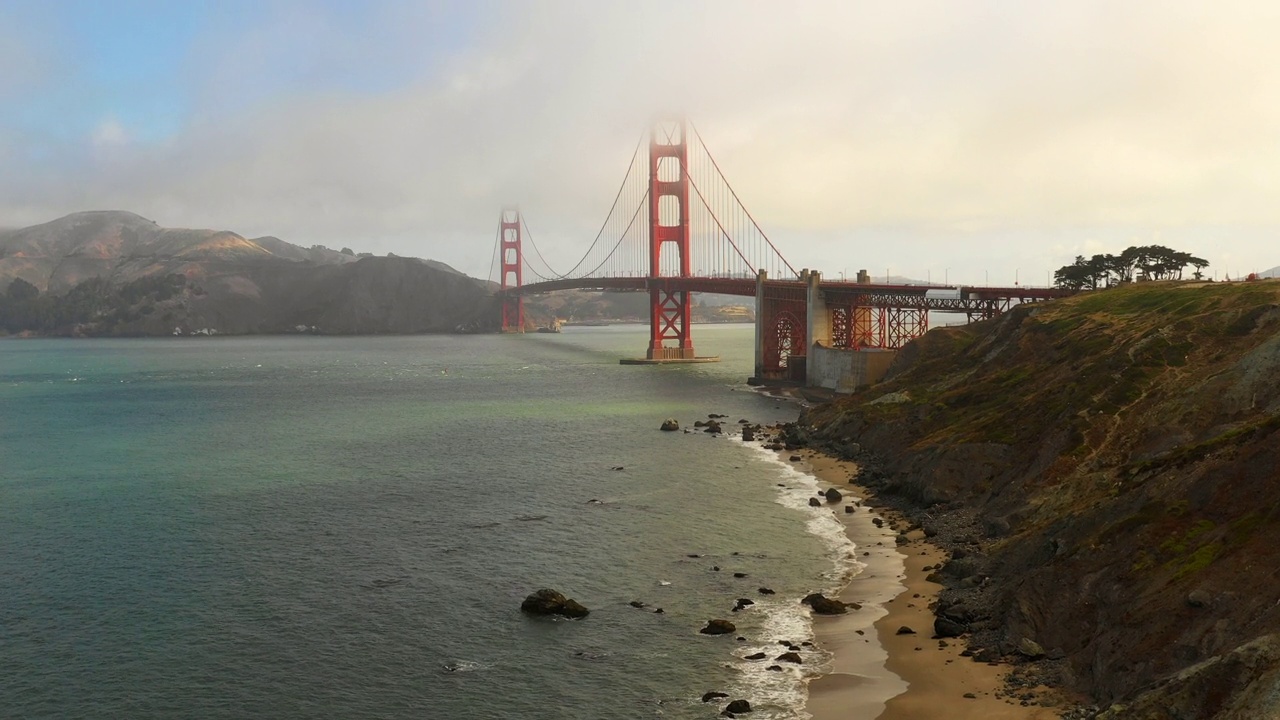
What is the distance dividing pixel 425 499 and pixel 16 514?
19.6 m

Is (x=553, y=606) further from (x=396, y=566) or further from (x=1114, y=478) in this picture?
(x=1114, y=478)

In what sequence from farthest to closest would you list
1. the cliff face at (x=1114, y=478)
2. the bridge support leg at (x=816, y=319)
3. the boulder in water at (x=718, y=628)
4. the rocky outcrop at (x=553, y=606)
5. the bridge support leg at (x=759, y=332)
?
1. the bridge support leg at (x=759, y=332)
2. the bridge support leg at (x=816, y=319)
3. the rocky outcrop at (x=553, y=606)
4. the boulder in water at (x=718, y=628)
5. the cliff face at (x=1114, y=478)

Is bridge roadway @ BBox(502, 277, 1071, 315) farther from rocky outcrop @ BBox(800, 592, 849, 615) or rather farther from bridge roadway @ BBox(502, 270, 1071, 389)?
rocky outcrop @ BBox(800, 592, 849, 615)

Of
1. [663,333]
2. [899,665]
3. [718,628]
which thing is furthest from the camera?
[663,333]

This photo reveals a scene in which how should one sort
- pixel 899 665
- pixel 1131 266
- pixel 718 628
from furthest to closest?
pixel 1131 266 < pixel 718 628 < pixel 899 665

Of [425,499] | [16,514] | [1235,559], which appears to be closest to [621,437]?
[425,499]

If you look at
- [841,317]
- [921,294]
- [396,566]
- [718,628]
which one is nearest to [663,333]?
[841,317]

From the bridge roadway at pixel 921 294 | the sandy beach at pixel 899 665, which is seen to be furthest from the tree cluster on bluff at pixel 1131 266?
the sandy beach at pixel 899 665

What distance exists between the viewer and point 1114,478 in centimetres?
3894

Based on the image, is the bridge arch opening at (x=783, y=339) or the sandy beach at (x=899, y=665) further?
the bridge arch opening at (x=783, y=339)

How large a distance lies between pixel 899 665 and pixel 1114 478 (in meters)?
14.0

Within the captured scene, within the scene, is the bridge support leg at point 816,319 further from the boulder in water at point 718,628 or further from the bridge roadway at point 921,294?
the boulder in water at point 718,628

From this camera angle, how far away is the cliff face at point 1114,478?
2589 cm

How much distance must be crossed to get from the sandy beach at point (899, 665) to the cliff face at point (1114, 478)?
1.39m
